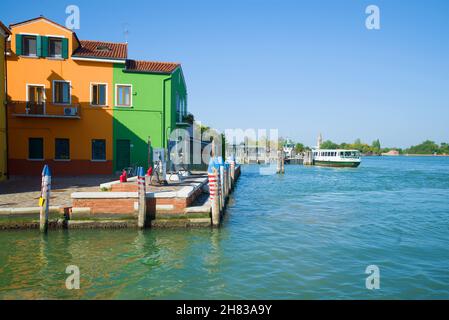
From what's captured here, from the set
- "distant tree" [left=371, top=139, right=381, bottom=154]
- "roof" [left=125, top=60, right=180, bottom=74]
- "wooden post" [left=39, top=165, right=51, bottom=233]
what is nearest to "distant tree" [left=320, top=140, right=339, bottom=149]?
"distant tree" [left=371, top=139, right=381, bottom=154]

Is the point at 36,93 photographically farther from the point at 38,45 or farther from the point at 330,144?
the point at 330,144

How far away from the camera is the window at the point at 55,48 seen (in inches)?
834

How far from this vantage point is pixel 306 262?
8.90m

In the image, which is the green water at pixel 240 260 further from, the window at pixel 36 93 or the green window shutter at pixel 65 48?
the green window shutter at pixel 65 48

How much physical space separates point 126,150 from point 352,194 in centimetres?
1538

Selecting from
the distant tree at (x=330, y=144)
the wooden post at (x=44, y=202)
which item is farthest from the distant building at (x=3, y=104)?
the distant tree at (x=330, y=144)

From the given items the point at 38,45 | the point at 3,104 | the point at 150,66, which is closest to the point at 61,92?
the point at 38,45

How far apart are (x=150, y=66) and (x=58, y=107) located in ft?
20.9

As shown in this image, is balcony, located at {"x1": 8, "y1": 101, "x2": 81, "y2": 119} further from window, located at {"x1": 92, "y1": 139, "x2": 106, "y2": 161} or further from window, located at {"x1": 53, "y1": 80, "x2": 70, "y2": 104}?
window, located at {"x1": 92, "y1": 139, "x2": 106, "y2": 161}

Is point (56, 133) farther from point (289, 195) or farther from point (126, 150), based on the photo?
point (289, 195)

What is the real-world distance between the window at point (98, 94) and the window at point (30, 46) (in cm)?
392

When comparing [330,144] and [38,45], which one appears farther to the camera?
[330,144]

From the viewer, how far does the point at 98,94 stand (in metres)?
21.9

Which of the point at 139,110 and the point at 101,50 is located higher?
the point at 101,50
